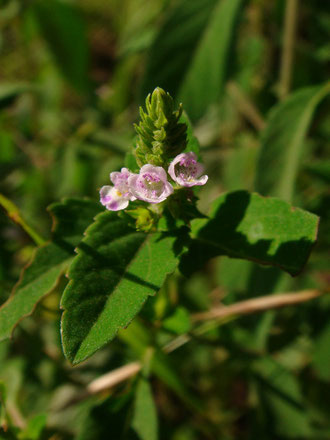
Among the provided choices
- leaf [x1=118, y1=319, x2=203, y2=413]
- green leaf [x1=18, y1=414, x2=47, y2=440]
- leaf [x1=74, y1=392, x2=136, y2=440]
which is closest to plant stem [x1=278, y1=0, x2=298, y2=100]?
leaf [x1=118, y1=319, x2=203, y2=413]

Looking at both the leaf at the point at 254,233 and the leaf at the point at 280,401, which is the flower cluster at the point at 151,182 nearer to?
the leaf at the point at 254,233

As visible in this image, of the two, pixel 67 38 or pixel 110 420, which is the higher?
pixel 67 38

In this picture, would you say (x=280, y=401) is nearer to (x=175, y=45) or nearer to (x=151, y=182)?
(x=151, y=182)

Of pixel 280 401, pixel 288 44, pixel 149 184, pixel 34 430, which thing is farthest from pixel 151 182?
pixel 288 44

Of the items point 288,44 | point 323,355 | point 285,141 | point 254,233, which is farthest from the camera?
point 288,44

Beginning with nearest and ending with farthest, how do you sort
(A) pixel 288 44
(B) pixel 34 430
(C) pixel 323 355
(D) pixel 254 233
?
(D) pixel 254 233
(B) pixel 34 430
(C) pixel 323 355
(A) pixel 288 44

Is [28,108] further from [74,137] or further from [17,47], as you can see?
[17,47]

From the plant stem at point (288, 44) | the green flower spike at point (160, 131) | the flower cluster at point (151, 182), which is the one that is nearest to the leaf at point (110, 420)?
the flower cluster at point (151, 182)

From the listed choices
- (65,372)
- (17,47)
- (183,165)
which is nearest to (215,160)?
(65,372)

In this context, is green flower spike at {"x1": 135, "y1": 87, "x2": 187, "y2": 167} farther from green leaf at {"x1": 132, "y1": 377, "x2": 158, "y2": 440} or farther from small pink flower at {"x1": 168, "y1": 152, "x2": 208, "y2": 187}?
Answer: green leaf at {"x1": 132, "y1": 377, "x2": 158, "y2": 440}
